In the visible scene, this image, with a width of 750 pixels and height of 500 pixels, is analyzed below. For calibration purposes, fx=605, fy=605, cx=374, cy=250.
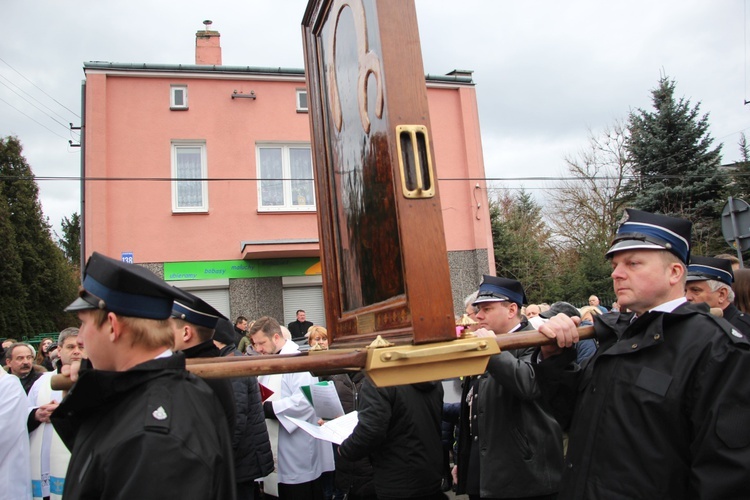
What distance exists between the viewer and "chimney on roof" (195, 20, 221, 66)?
1600 cm

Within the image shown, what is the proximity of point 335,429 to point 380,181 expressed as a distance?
10.3 feet

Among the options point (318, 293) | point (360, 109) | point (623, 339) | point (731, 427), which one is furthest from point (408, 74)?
point (318, 293)

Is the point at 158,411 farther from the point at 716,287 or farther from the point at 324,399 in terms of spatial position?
the point at 716,287

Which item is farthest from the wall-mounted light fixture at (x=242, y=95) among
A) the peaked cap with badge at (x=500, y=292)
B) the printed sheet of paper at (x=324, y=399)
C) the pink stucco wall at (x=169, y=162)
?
the peaked cap with badge at (x=500, y=292)

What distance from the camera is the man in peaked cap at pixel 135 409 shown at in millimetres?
1596

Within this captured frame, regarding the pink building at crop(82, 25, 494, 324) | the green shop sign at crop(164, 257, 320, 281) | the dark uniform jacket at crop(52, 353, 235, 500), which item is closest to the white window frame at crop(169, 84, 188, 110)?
the pink building at crop(82, 25, 494, 324)

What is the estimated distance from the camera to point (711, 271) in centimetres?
400

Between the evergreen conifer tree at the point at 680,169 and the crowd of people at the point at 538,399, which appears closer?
the crowd of people at the point at 538,399

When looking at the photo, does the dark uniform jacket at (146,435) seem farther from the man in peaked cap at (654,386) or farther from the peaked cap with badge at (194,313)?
the peaked cap with badge at (194,313)

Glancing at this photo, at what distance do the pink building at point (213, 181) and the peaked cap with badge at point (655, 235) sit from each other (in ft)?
39.3

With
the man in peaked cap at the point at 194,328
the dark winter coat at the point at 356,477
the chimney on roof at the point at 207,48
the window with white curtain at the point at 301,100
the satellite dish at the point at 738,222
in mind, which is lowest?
the dark winter coat at the point at 356,477

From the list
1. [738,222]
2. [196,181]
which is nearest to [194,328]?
[738,222]

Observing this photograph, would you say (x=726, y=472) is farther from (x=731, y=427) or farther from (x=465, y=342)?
(x=465, y=342)

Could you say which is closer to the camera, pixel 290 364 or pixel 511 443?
pixel 290 364
